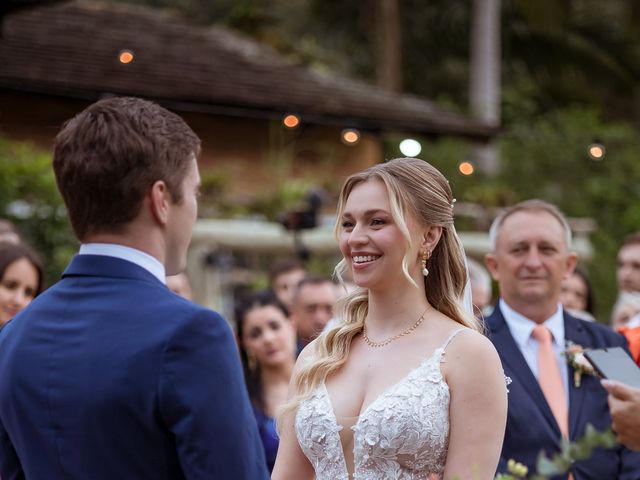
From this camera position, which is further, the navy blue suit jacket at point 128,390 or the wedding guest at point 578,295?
the wedding guest at point 578,295

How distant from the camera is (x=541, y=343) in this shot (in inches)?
214

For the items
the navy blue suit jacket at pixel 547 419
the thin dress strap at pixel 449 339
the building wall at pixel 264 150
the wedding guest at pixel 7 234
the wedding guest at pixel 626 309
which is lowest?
the navy blue suit jacket at pixel 547 419

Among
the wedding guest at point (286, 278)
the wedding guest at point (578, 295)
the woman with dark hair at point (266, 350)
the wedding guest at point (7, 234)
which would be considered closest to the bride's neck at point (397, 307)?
the woman with dark hair at point (266, 350)

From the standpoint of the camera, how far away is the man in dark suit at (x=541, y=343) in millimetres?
5016

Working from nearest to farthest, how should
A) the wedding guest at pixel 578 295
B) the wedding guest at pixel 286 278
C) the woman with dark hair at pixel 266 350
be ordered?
the woman with dark hair at pixel 266 350 → the wedding guest at pixel 578 295 → the wedding guest at pixel 286 278

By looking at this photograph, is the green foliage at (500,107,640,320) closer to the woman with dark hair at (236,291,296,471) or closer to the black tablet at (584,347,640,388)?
the woman with dark hair at (236,291,296,471)

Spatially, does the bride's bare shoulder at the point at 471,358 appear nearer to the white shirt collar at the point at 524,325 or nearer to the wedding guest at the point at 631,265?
the white shirt collar at the point at 524,325

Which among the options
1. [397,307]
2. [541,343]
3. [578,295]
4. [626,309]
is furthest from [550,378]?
[578,295]

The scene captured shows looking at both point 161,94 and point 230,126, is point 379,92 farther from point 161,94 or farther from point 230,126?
point 161,94

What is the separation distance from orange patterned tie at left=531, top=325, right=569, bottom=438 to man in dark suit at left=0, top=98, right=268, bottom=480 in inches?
106

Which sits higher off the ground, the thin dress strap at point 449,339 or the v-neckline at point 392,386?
the thin dress strap at point 449,339

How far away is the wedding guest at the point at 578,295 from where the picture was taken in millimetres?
8367

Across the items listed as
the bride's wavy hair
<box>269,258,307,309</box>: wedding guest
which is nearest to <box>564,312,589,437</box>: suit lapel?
the bride's wavy hair

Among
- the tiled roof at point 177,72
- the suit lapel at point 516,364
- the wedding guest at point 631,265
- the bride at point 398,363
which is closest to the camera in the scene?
the bride at point 398,363
